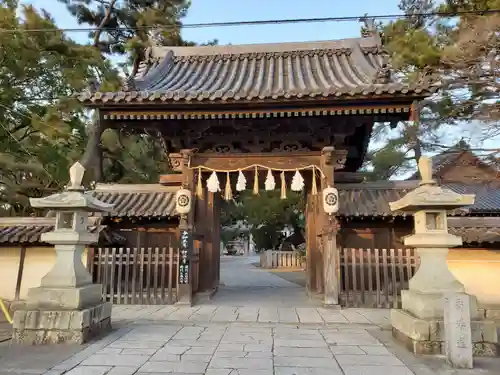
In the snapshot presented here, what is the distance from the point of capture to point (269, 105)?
27.8 feet

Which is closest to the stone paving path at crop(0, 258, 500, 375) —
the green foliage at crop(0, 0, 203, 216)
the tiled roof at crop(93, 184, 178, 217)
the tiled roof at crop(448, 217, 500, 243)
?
the tiled roof at crop(93, 184, 178, 217)

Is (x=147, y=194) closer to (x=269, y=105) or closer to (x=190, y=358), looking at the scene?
(x=269, y=105)

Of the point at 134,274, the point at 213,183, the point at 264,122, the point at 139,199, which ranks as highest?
the point at 264,122

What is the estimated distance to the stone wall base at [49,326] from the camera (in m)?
5.42

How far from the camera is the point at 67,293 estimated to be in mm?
5676

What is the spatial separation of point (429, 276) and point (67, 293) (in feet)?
18.2

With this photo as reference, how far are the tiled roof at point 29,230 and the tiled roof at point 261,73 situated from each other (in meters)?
3.35

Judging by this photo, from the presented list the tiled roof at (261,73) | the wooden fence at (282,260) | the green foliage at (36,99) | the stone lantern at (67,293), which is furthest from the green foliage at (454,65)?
the wooden fence at (282,260)

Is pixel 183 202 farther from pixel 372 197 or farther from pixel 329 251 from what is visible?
pixel 372 197

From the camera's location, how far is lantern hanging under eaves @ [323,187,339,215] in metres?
8.88

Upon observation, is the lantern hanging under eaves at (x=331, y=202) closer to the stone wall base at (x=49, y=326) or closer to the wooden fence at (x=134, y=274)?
the wooden fence at (x=134, y=274)

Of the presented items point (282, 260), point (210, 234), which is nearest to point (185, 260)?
point (210, 234)

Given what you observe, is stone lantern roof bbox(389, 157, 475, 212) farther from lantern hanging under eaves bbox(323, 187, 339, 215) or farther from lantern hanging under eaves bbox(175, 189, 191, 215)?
lantern hanging under eaves bbox(175, 189, 191, 215)

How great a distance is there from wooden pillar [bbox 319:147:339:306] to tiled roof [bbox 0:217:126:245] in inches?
219
